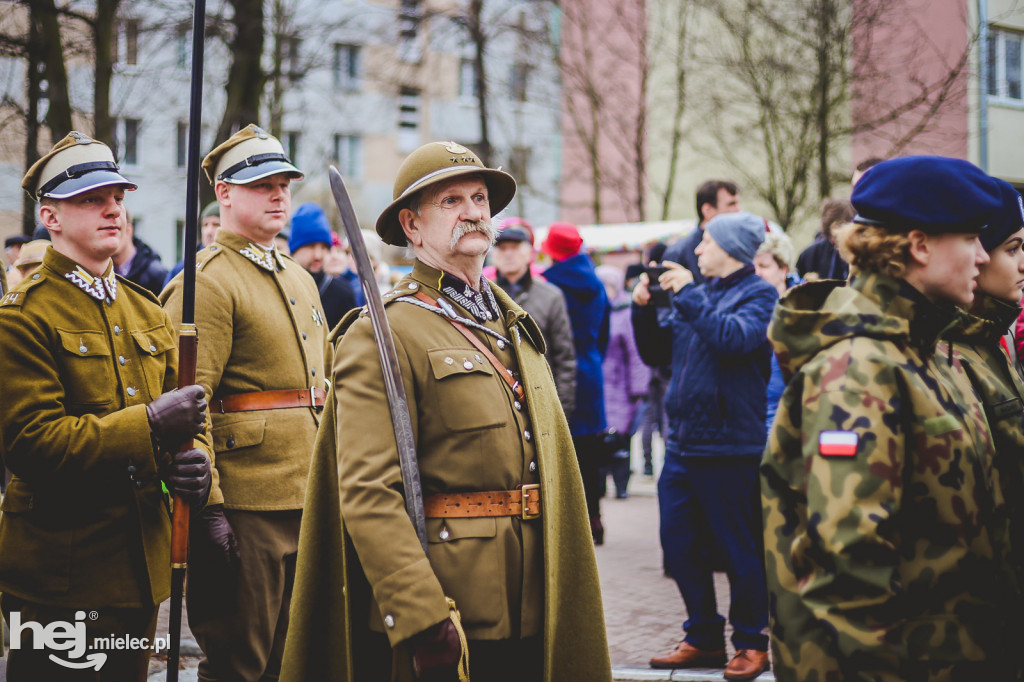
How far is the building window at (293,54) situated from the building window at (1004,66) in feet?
33.0

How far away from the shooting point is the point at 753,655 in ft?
17.2

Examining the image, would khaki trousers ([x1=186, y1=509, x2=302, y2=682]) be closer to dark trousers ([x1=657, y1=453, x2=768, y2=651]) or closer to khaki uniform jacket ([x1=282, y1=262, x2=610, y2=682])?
khaki uniform jacket ([x1=282, y1=262, x2=610, y2=682])

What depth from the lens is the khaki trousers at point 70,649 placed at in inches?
137

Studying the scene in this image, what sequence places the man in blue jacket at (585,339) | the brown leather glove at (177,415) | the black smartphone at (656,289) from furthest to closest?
the man in blue jacket at (585,339)
the black smartphone at (656,289)
the brown leather glove at (177,415)

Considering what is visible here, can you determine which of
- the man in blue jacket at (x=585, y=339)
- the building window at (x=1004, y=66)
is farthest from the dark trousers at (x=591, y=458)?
the building window at (x=1004, y=66)

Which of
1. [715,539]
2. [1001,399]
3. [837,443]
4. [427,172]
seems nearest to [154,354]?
[427,172]

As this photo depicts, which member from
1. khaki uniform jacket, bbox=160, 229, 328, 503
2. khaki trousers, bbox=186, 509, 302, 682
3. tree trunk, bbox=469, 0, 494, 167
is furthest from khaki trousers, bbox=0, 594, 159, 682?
tree trunk, bbox=469, 0, 494, 167

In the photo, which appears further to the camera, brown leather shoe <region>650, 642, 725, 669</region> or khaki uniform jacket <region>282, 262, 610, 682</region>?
brown leather shoe <region>650, 642, 725, 669</region>

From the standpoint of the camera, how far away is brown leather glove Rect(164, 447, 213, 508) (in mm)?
3532

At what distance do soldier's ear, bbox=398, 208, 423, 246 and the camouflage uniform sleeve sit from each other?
1386 mm

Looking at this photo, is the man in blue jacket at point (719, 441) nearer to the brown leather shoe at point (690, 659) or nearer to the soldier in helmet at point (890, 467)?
the brown leather shoe at point (690, 659)

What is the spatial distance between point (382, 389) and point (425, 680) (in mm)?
811

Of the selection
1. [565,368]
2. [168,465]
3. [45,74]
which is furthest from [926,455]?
[45,74]

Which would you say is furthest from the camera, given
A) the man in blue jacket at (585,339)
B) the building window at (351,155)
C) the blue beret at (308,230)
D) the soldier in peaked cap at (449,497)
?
the building window at (351,155)
